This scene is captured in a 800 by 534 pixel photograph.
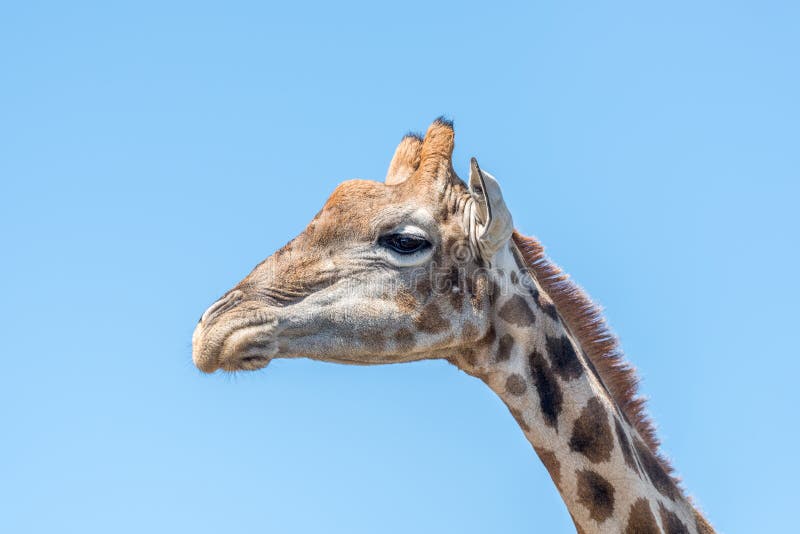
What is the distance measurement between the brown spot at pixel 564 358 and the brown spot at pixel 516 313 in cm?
24

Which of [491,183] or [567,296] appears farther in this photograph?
[567,296]

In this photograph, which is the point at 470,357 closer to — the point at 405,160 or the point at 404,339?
the point at 404,339

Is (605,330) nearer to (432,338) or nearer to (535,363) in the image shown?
(535,363)

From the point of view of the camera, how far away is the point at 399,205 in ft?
32.2

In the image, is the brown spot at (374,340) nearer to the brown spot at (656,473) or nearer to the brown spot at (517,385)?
the brown spot at (517,385)

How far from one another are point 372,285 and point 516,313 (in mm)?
1280

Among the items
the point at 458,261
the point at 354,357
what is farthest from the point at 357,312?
the point at 458,261

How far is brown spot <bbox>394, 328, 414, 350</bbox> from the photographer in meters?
9.48

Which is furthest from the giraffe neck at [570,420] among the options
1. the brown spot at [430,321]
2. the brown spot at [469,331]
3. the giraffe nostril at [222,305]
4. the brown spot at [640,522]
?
the giraffe nostril at [222,305]

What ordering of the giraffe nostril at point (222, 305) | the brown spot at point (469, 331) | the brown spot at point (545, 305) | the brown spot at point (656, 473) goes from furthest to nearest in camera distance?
1. the brown spot at point (545, 305)
2. the brown spot at point (656, 473)
3. the brown spot at point (469, 331)
4. the giraffe nostril at point (222, 305)

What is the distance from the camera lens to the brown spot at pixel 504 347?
9648 millimetres

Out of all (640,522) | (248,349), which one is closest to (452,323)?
(248,349)

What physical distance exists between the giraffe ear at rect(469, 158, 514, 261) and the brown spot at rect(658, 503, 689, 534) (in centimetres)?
257

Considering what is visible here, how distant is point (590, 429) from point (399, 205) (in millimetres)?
2506
